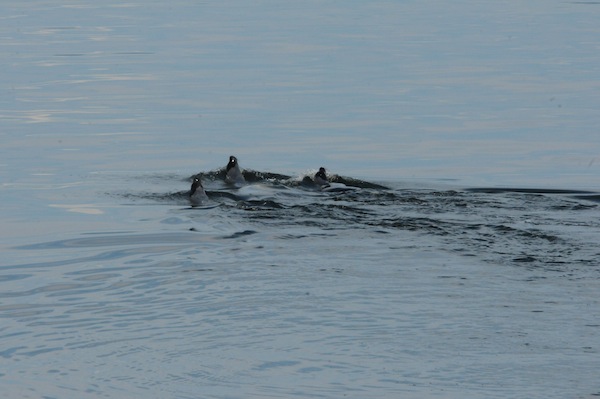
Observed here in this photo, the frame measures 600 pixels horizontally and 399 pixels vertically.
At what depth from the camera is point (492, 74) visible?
32.6 metres

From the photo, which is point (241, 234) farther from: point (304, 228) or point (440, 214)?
point (440, 214)

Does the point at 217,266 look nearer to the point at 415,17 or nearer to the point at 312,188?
the point at 312,188

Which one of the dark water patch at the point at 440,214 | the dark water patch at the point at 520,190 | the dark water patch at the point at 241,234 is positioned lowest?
the dark water patch at the point at 241,234

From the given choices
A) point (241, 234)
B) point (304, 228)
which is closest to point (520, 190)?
point (304, 228)

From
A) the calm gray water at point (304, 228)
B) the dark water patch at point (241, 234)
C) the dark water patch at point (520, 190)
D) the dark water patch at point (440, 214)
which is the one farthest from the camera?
the dark water patch at point (520, 190)

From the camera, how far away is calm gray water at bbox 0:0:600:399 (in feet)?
35.2

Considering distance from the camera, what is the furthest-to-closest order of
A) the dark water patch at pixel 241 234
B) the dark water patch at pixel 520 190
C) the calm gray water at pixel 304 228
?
the dark water patch at pixel 520 190, the dark water patch at pixel 241 234, the calm gray water at pixel 304 228

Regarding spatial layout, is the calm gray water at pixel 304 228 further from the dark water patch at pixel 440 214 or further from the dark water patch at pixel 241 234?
the dark water patch at pixel 241 234

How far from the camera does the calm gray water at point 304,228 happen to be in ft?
35.2

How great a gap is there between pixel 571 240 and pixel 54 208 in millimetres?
7333

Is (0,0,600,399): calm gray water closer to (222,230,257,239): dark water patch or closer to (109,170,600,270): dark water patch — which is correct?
(109,170,600,270): dark water patch

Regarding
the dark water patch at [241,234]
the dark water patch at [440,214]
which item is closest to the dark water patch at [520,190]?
the dark water patch at [440,214]

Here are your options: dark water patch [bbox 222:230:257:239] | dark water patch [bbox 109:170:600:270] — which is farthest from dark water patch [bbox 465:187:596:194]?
dark water patch [bbox 222:230:257:239]

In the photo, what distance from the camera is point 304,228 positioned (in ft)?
52.0
